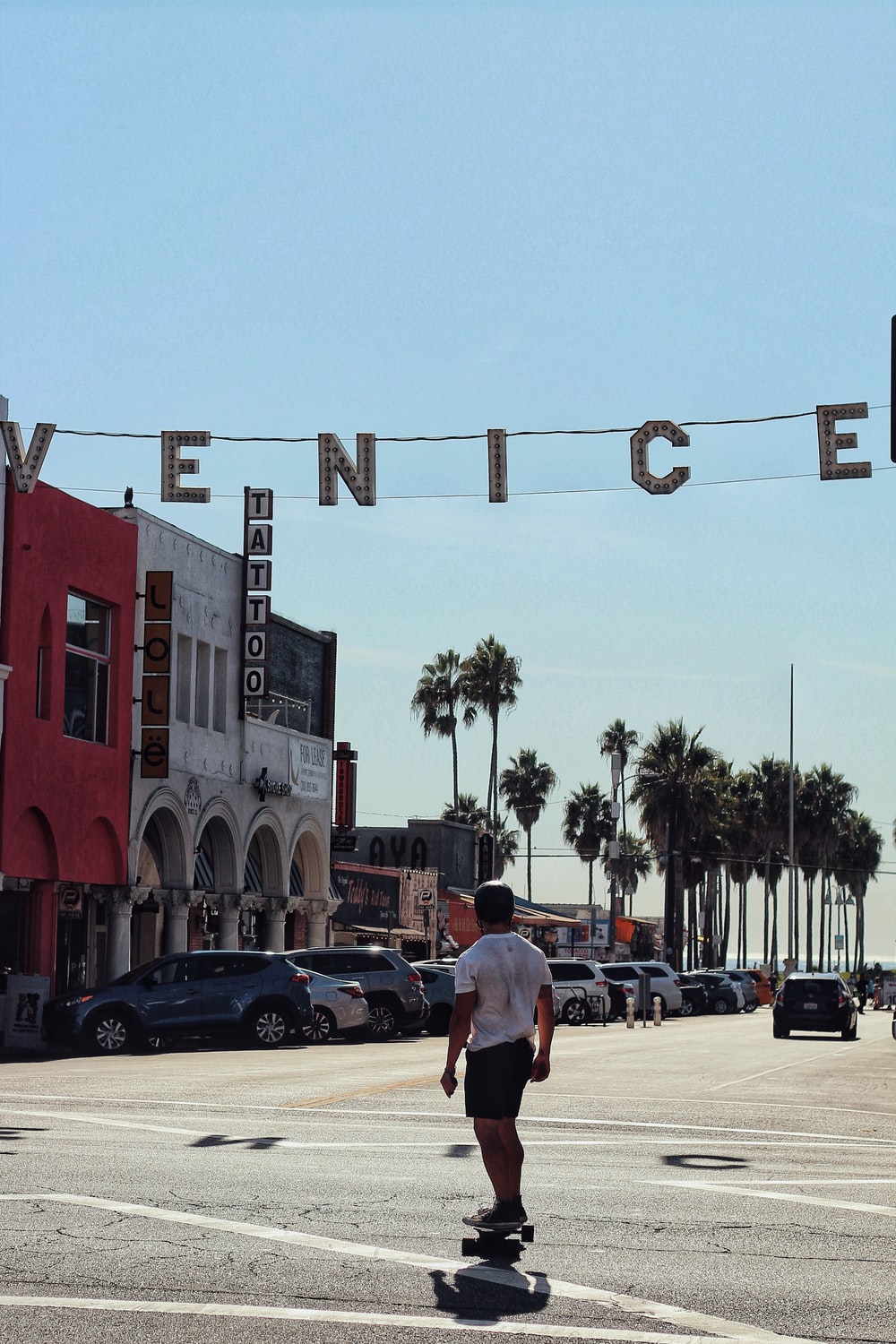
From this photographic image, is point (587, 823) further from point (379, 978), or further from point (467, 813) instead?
point (379, 978)

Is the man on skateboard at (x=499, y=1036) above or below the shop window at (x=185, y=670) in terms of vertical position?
below

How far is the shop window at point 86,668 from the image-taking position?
113 feet

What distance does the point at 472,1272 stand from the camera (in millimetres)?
7789

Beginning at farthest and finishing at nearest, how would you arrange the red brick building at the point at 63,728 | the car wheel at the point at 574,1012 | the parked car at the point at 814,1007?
1. the car wheel at the point at 574,1012
2. the parked car at the point at 814,1007
3. the red brick building at the point at 63,728

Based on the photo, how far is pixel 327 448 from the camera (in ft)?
67.6

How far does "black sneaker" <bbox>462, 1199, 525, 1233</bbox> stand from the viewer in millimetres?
8172

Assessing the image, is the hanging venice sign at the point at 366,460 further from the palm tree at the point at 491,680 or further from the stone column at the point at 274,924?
the palm tree at the point at 491,680

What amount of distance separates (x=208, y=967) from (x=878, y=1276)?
21170mm

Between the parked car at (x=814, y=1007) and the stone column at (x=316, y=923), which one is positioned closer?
the parked car at (x=814, y=1007)

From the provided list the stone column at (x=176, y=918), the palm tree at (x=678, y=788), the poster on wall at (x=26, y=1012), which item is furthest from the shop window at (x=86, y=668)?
the palm tree at (x=678, y=788)

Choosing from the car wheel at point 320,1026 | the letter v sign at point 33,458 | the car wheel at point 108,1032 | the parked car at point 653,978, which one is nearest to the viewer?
the letter v sign at point 33,458

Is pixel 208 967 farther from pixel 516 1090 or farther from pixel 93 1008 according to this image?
pixel 516 1090

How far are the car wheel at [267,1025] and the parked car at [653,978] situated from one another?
73.0 ft

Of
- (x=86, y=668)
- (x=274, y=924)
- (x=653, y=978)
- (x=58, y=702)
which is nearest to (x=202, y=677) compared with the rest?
(x=86, y=668)
